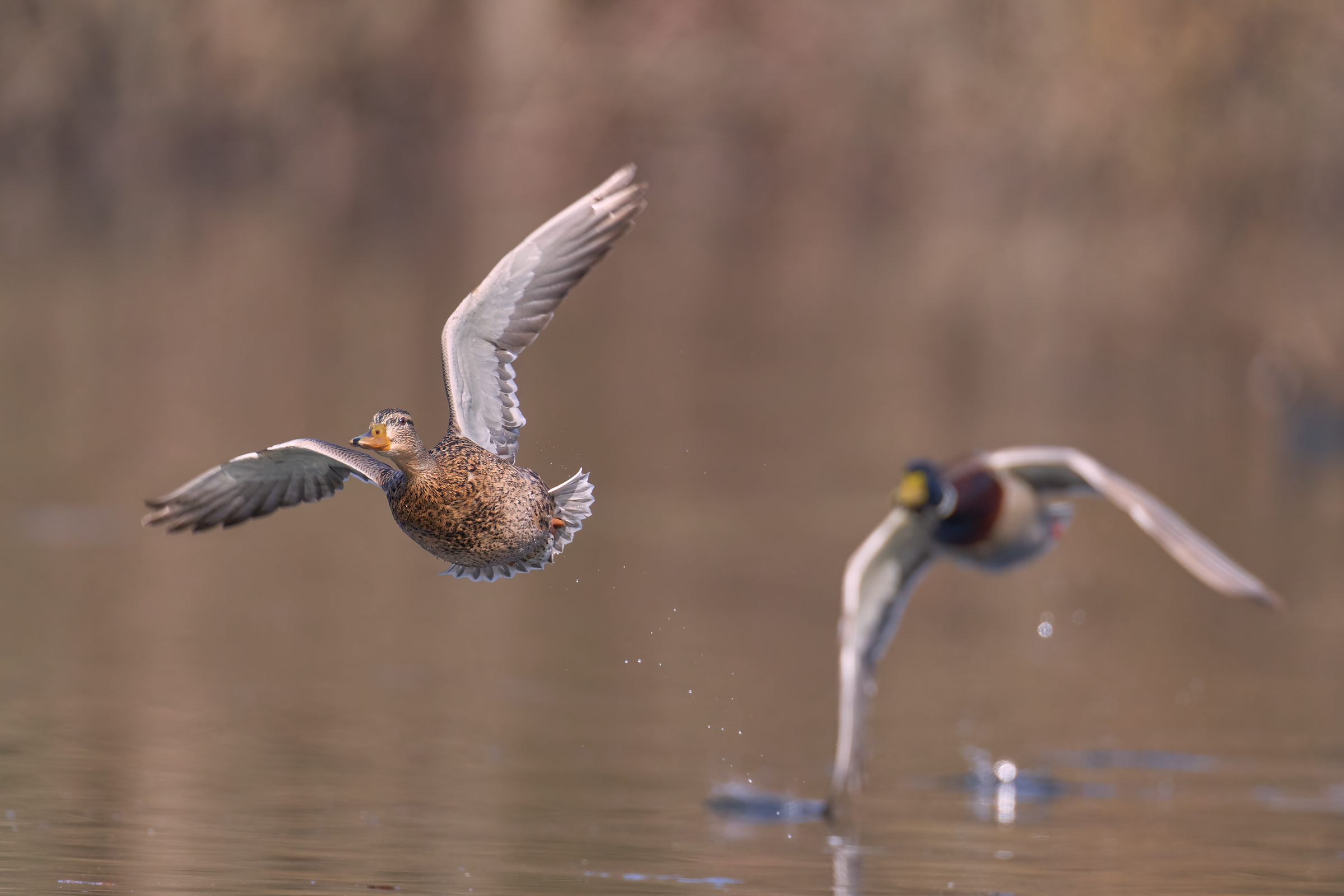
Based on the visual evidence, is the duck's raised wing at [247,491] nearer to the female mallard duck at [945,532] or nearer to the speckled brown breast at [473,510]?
the speckled brown breast at [473,510]

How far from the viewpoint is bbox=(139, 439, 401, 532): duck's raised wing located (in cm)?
825

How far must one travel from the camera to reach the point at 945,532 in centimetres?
955

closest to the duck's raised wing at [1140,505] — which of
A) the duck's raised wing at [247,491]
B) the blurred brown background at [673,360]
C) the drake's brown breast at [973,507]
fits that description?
the drake's brown breast at [973,507]

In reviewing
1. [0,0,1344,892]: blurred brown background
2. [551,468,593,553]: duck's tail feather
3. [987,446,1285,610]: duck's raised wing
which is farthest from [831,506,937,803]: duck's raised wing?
[551,468,593,553]: duck's tail feather

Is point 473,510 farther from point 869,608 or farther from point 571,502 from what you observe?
point 869,608

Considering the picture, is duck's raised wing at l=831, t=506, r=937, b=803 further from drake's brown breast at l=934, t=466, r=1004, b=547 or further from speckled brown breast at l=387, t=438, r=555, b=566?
speckled brown breast at l=387, t=438, r=555, b=566

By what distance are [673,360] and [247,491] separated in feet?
69.3

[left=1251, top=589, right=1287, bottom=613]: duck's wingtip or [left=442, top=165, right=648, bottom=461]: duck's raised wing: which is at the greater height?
[left=442, top=165, right=648, bottom=461]: duck's raised wing

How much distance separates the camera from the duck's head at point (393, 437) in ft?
25.2

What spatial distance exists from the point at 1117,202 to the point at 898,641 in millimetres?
42486

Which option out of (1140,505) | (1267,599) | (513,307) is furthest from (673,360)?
(1267,599)

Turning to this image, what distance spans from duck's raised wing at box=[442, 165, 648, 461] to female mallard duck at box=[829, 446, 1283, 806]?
1.86m

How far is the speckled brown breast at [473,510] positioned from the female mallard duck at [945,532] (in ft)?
6.55

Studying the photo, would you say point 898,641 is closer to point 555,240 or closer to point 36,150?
point 555,240
